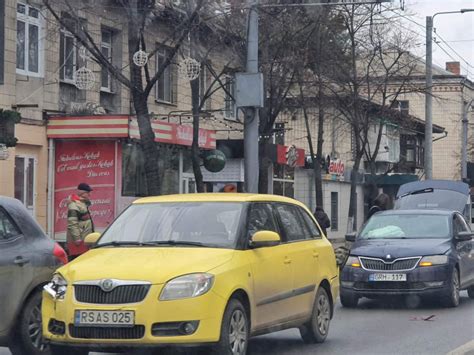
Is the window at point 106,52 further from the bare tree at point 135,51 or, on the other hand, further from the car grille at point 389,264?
the car grille at point 389,264

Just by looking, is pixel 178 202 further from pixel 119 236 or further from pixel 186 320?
pixel 186 320

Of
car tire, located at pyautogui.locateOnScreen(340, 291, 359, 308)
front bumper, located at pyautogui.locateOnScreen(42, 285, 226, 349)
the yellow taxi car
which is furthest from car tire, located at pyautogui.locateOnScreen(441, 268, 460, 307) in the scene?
front bumper, located at pyautogui.locateOnScreen(42, 285, 226, 349)

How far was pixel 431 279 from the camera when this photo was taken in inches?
558

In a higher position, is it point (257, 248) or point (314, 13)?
point (314, 13)

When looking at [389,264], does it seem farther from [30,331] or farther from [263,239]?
[30,331]

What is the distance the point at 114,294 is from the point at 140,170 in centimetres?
1589

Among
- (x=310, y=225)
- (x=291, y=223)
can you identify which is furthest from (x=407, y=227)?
(x=291, y=223)

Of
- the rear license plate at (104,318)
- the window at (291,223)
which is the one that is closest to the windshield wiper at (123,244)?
the rear license plate at (104,318)

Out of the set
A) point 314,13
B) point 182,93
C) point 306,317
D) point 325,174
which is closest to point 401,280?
point 306,317

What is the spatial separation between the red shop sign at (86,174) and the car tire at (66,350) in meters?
13.8

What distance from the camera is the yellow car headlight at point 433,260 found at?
46.7ft

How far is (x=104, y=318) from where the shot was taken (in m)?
8.20

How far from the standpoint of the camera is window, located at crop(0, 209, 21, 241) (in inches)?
361

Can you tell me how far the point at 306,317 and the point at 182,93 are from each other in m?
18.4
